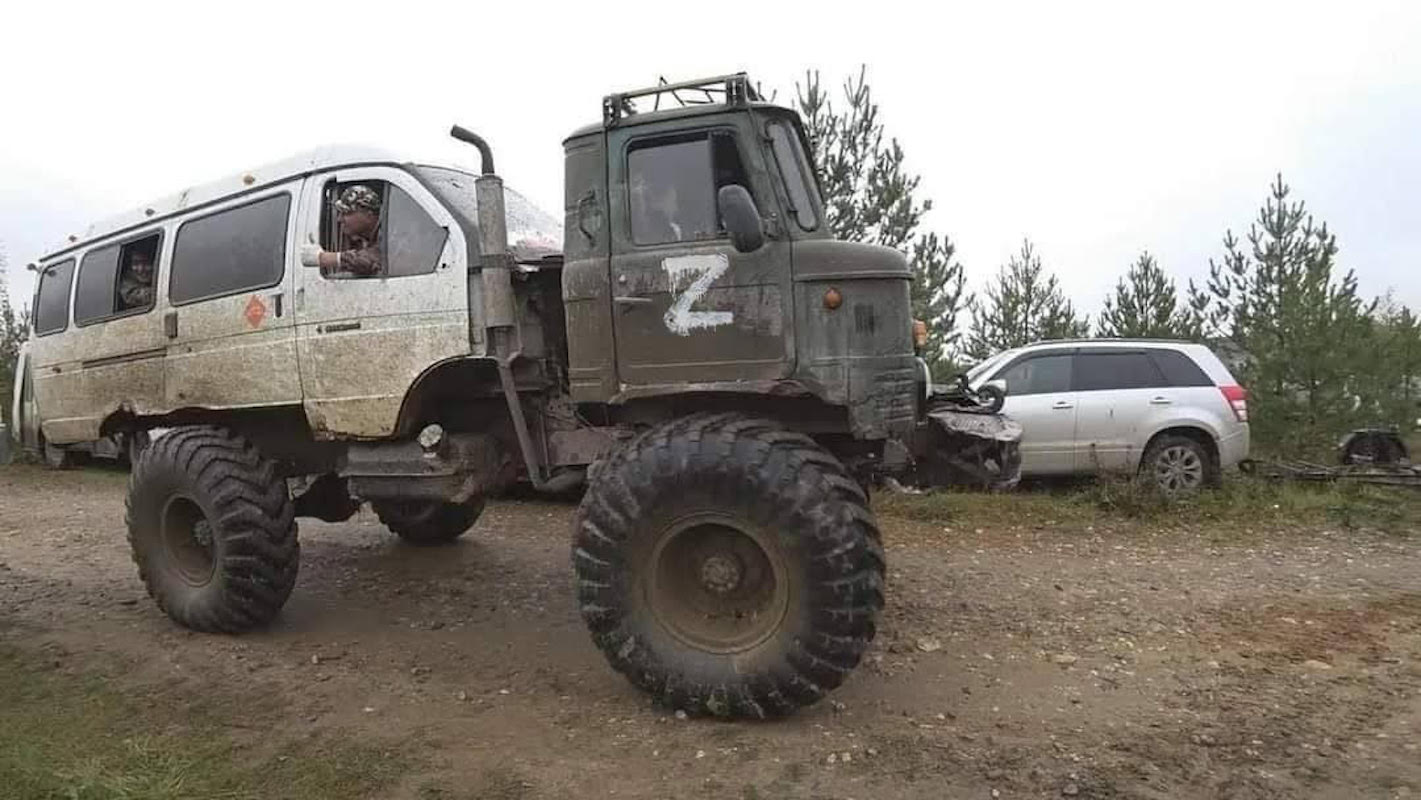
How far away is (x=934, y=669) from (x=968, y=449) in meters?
1.10

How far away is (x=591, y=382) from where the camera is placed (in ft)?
15.3

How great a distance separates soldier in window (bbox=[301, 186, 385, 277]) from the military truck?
2.0 inches

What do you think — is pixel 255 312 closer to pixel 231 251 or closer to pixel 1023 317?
pixel 231 251

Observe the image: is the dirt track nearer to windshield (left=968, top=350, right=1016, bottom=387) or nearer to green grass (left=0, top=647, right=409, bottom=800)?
green grass (left=0, top=647, right=409, bottom=800)

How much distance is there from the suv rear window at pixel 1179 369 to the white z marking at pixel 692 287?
6.66 m

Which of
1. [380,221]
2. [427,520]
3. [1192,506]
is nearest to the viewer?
[380,221]

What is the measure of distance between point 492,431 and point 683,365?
1646 millimetres

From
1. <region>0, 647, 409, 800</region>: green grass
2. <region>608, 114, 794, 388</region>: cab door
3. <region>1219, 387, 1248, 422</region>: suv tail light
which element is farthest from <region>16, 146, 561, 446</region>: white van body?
<region>1219, 387, 1248, 422</region>: suv tail light

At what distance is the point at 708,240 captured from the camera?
14.4ft

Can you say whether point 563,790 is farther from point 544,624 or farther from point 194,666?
point 194,666

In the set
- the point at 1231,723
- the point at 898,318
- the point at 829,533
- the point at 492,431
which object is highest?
the point at 898,318

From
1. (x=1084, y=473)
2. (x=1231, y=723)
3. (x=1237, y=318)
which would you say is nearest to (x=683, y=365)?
(x=1231, y=723)

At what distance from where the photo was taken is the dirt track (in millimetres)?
3598

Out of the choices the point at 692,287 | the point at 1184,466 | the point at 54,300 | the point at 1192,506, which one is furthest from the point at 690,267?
the point at 1184,466
